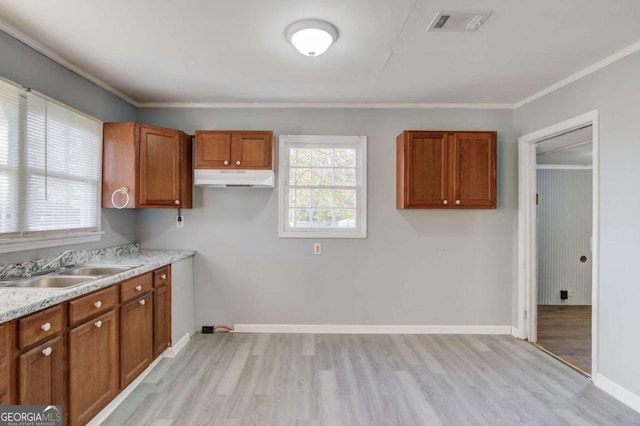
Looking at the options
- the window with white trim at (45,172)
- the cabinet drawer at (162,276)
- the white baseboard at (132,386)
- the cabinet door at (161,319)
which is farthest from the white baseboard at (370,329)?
the window with white trim at (45,172)

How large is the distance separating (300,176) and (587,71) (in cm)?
276

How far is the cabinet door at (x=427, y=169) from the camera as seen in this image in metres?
3.33

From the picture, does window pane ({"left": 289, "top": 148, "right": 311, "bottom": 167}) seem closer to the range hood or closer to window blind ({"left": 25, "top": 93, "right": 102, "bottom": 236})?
the range hood

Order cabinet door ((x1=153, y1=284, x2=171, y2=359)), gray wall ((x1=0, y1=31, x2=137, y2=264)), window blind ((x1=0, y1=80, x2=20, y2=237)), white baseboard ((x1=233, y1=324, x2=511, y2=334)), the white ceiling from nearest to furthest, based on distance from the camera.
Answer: the white ceiling < window blind ((x1=0, y1=80, x2=20, y2=237)) < gray wall ((x1=0, y1=31, x2=137, y2=264)) < cabinet door ((x1=153, y1=284, x2=171, y2=359)) < white baseboard ((x1=233, y1=324, x2=511, y2=334))

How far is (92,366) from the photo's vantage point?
1.98 m

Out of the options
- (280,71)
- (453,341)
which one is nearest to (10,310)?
(280,71)

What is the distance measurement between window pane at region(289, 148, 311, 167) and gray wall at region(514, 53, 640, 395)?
2.59 metres

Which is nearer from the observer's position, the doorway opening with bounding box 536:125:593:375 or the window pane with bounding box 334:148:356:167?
the window pane with bounding box 334:148:356:167

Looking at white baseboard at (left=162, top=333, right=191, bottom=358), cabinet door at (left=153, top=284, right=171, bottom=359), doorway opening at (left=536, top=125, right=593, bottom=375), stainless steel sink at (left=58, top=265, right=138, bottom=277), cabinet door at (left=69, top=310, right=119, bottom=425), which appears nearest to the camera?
cabinet door at (left=69, top=310, right=119, bottom=425)

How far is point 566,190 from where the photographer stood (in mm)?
5020

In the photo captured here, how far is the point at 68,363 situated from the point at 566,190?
20.7 feet

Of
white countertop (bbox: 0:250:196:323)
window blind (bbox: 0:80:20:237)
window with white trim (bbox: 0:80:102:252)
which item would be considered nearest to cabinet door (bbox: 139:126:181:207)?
window with white trim (bbox: 0:80:102:252)

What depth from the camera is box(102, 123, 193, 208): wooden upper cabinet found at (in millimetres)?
3014

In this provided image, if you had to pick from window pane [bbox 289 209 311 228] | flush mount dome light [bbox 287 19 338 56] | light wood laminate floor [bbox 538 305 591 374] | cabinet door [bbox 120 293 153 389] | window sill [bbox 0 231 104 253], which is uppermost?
flush mount dome light [bbox 287 19 338 56]
